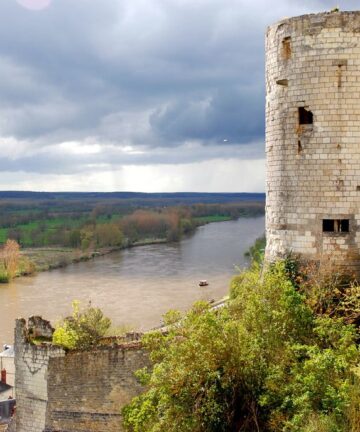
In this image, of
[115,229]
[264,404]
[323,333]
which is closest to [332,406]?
[264,404]

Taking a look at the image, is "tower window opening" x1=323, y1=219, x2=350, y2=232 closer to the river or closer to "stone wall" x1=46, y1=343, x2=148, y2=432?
"stone wall" x1=46, y1=343, x2=148, y2=432

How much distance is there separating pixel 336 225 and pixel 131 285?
33.2 metres

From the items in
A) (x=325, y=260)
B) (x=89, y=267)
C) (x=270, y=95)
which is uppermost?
(x=270, y=95)

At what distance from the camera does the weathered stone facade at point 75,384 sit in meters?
10.8

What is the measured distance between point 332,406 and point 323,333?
1.59m

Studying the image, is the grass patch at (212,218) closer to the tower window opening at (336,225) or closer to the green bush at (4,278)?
the green bush at (4,278)

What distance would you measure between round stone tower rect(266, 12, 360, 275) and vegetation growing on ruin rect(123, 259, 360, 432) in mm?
1392

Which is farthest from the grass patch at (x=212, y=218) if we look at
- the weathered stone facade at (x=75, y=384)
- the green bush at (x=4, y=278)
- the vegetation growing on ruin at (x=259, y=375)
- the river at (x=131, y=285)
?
the vegetation growing on ruin at (x=259, y=375)

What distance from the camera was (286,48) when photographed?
10.4 metres

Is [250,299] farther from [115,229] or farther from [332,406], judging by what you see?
[115,229]

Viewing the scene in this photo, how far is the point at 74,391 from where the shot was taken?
A: 11.2 m

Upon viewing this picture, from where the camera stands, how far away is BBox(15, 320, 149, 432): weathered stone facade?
35.6ft

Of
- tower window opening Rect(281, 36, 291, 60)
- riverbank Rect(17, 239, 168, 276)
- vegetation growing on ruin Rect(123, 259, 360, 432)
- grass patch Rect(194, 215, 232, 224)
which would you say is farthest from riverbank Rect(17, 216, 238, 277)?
vegetation growing on ruin Rect(123, 259, 360, 432)

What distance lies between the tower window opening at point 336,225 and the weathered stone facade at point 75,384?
Answer: 3847 millimetres
